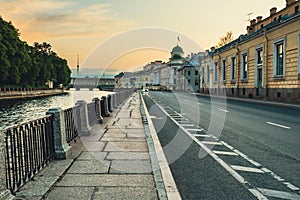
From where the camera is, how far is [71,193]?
506 centimetres

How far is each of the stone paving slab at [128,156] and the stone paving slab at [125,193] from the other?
230 cm

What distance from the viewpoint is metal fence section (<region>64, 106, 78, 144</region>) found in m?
8.80

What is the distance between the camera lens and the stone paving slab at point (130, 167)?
21.1 feet

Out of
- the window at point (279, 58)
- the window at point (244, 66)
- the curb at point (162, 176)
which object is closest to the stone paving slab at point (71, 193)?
the curb at point (162, 176)

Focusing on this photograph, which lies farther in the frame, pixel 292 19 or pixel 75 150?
pixel 292 19

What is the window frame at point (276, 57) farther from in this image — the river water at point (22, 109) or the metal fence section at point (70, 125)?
the metal fence section at point (70, 125)

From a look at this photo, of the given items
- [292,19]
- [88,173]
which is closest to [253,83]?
[292,19]

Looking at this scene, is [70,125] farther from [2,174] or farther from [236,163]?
[236,163]

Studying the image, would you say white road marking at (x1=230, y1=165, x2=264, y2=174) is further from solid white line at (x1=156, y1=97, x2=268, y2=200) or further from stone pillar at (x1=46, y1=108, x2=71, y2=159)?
stone pillar at (x1=46, y1=108, x2=71, y2=159)

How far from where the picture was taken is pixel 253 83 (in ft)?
128

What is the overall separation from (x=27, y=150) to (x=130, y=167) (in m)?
2.12

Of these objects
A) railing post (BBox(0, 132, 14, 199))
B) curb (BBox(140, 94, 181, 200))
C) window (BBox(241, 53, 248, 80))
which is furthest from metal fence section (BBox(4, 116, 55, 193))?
window (BBox(241, 53, 248, 80))

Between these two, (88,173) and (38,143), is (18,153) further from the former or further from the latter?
(88,173)

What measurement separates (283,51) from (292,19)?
353 centimetres
